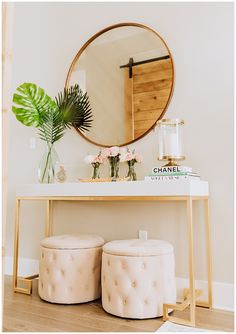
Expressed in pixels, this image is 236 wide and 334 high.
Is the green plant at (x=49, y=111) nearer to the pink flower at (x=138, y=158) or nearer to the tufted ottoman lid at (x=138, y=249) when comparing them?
the pink flower at (x=138, y=158)

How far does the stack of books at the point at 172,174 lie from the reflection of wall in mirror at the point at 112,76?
542 millimetres

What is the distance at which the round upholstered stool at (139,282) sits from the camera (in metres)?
1.79

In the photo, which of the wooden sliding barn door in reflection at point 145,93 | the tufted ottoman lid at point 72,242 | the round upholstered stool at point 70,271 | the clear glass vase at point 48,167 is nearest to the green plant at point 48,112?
the clear glass vase at point 48,167

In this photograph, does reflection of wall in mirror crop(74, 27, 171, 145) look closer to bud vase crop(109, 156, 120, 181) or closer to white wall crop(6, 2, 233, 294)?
white wall crop(6, 2, 233, 294)

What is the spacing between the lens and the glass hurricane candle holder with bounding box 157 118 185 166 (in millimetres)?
2107

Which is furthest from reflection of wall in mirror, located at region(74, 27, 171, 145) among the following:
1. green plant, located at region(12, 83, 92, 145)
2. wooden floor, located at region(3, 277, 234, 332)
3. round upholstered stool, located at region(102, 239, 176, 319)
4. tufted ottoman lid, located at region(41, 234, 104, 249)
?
wooden floor, located at region(3, 277, 234, 332)

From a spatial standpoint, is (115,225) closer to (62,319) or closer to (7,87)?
(62,319)

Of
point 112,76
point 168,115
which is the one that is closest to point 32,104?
point 112,76

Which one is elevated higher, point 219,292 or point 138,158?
point 138,158

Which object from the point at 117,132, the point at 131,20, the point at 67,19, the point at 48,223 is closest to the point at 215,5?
the point at 131,20

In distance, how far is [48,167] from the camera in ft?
8.20

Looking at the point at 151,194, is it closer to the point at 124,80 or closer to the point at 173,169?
the point at 173,169

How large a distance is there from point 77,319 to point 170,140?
1.21 metres

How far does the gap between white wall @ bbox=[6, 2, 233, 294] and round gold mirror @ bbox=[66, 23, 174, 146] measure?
0.08 m
